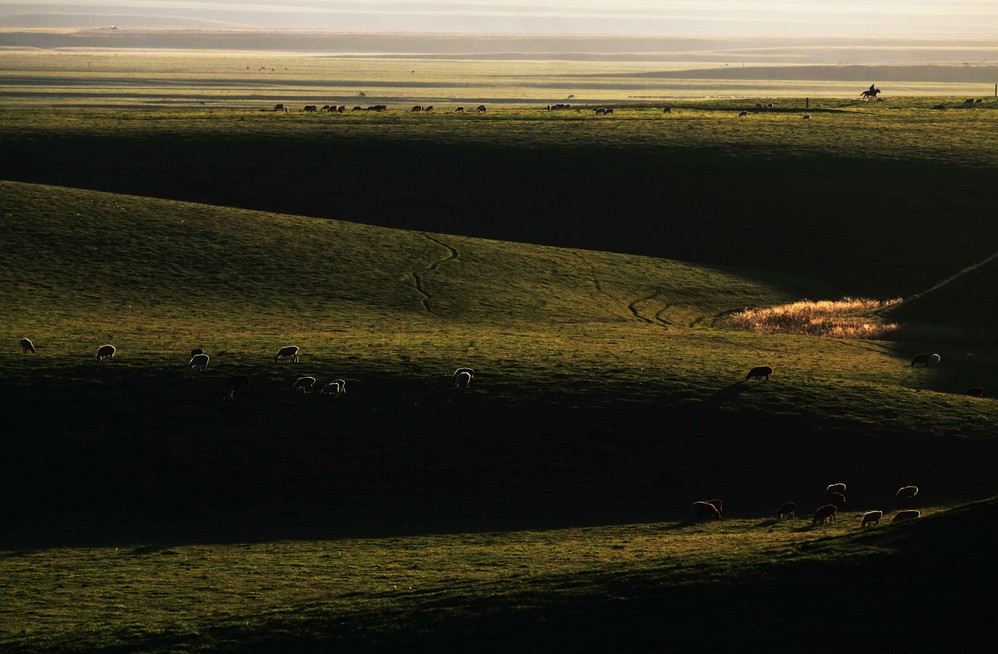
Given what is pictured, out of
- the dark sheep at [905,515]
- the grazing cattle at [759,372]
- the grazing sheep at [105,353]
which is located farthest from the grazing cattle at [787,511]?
the grazing sheep at [105,353]

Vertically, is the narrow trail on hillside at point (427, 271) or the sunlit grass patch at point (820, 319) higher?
the narrow trail on hillside at point (427, 271)

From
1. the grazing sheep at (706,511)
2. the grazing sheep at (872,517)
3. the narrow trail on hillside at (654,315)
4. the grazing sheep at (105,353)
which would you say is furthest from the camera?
the narrow trail on hillside at (654,315)

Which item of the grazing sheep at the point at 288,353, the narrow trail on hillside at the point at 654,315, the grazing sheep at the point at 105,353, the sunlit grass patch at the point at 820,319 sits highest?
the grazing sheep at the point at 105,353

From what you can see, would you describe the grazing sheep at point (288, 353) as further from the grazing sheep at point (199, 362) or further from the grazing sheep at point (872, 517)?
the grazing sheep at point (872, 517)

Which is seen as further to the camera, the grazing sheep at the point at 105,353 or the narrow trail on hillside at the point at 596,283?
the narrow trail on hillside at the point at 596,283

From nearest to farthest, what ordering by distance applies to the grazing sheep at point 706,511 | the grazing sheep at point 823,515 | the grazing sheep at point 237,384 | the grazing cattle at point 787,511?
the grazing sheep at point 823,515 < the grazing cattle at point 787,511 < the grazing sheep at point 706,511 < the grazing sheep at point 237,384

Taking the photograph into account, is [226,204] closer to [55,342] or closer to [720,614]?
[55,342]

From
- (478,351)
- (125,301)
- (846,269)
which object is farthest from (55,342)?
(846,269)
